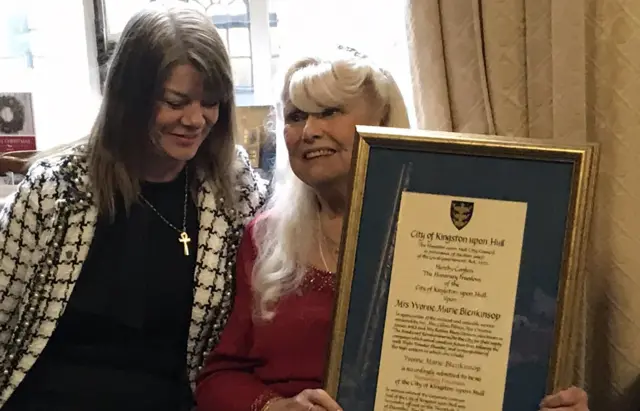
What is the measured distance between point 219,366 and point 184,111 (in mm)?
507

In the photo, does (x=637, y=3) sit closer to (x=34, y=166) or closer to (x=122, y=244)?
(x=122, y=244)

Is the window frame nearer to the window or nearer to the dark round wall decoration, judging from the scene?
the window

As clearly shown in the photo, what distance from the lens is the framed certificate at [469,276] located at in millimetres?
1131

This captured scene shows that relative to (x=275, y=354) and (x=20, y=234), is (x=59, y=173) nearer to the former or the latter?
(x=20, y=234)

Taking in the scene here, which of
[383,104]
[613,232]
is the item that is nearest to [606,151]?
[613,232]

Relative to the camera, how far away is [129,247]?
1.61m

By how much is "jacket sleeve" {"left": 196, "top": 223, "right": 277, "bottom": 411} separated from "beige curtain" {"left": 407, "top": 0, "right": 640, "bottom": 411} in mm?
497

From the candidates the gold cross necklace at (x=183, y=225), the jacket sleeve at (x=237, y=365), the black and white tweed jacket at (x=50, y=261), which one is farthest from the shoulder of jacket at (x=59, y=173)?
the jacket sleeve at (x=237, y=365)

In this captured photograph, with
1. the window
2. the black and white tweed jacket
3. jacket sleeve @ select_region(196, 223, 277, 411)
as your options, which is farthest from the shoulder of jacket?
the window

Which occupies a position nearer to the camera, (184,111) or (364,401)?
(364,401)

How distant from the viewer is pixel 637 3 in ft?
4.35

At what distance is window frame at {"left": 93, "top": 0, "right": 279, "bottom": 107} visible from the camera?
7.33 ft

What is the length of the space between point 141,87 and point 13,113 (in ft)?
2.75

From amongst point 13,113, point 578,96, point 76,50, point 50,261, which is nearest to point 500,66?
point 578,96
